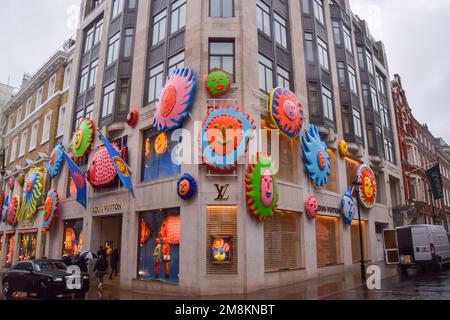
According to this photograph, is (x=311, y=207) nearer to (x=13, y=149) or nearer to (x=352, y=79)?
(x=352, y=79)

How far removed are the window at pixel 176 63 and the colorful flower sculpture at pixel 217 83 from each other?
2.87m

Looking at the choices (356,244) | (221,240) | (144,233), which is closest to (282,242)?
(221,240)

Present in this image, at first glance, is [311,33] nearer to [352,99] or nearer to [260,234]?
[352,99]

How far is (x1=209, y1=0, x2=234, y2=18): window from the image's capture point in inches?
759

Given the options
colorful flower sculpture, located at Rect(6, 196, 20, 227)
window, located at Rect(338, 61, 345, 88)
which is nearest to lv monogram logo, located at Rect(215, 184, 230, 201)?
window, located at Rect(338, 61, 345, 88)

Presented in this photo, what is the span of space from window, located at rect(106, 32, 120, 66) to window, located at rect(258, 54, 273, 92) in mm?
10649

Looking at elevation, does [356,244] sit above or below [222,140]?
below

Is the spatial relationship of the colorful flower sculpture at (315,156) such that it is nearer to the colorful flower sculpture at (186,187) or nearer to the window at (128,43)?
the colorful flower sculpture at (186,187)

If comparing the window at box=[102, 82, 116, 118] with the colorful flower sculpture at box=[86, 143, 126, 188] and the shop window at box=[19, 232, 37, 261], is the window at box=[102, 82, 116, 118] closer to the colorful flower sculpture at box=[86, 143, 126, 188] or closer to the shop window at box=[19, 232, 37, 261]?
the colorful flower sculpture at box=[86, 143, 126, 188]

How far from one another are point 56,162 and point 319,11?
2406 centimetres

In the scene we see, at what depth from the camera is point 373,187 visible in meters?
29.1

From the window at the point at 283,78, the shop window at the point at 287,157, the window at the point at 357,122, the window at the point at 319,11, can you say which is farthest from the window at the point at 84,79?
the window at the point at 357,122

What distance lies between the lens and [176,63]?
64.9 ft
